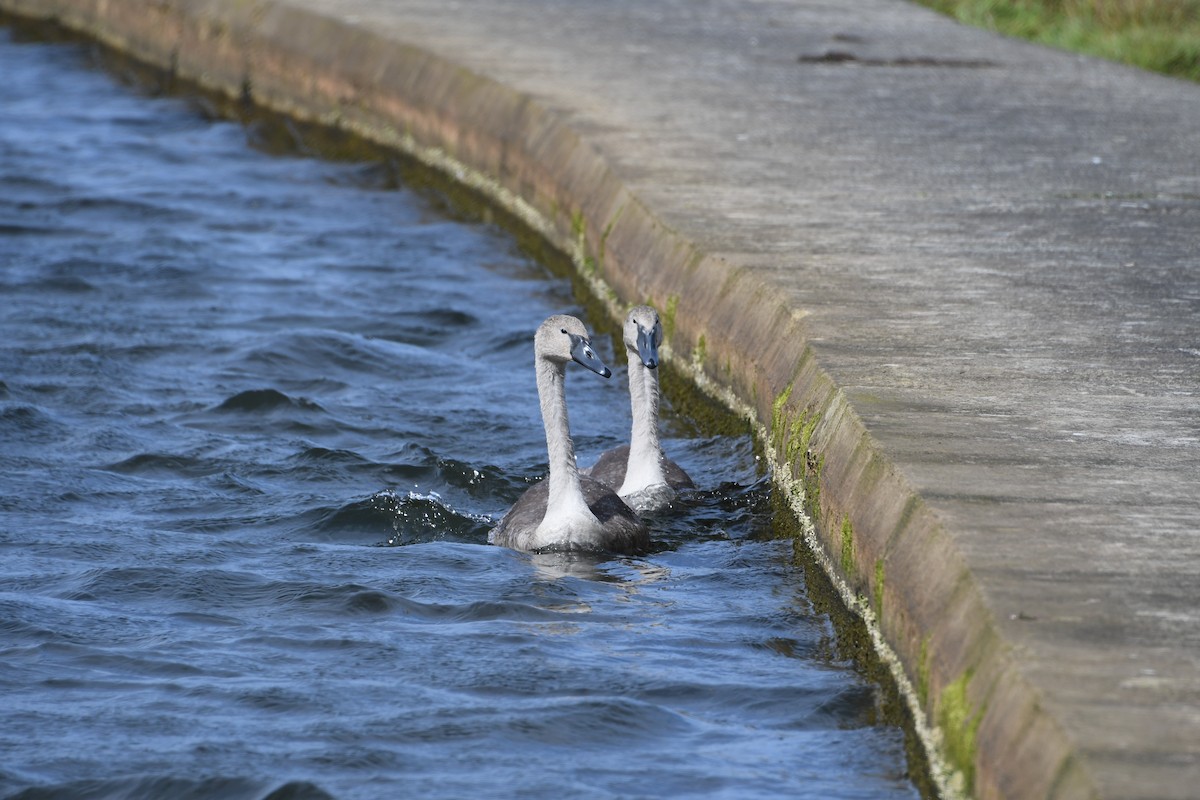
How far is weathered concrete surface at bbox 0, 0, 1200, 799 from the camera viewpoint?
4734 millimetres

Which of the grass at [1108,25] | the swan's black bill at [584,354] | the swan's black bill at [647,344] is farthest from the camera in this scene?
the grass at [1108,25]

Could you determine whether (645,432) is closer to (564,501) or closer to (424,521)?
(564,501)

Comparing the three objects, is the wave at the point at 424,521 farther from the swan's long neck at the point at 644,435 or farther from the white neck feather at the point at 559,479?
the swan's long neck at the point at 644,435

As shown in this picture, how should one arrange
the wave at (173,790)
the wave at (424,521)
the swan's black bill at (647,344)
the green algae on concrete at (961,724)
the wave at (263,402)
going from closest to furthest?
the green algae on concrete at (961,724)
the wave at (173,790)
the swan's black bill at (647,344)
the wave at (424,521)
the wave at (263,402)

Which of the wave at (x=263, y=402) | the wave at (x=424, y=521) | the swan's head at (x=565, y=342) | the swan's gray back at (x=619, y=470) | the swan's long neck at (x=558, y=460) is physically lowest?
the wave at (x=263, y=402)

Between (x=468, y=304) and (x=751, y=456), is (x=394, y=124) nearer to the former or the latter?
(x=468, y=304)

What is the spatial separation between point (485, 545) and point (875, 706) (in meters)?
2.14

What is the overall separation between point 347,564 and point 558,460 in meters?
0.86

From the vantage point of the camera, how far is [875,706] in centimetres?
555

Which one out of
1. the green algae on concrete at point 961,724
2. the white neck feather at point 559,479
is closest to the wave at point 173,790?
the green algae on concrete at point 961,724

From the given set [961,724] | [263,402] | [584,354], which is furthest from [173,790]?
[263,402]

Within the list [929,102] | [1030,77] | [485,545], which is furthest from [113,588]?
[1030,77]

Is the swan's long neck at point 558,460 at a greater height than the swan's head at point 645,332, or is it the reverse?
the swan's head at point 645,332

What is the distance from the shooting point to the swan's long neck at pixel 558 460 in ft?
22.6
